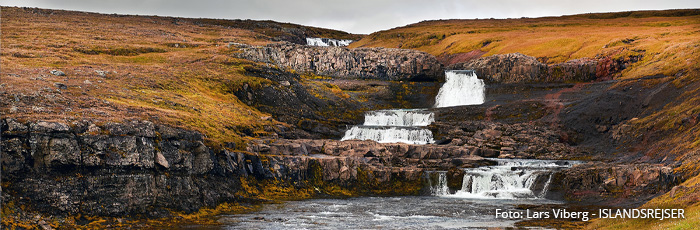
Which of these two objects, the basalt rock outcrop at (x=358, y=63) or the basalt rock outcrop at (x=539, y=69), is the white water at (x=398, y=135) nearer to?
the basalt rock outcrop at (x=539, y=69)

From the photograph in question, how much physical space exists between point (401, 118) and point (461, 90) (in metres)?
25.1

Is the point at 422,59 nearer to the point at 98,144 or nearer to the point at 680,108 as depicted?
the point at 680,108

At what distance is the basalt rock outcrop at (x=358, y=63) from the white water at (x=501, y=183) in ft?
211

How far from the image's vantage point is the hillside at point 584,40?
10100cm

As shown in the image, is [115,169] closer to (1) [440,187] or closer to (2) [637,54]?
(1) [440,187]

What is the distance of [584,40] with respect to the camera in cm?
12962

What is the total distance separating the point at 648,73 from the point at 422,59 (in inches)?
1872

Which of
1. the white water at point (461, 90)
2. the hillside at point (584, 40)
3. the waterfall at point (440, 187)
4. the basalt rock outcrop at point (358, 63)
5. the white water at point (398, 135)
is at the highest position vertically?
the hillside at point (584, 40)

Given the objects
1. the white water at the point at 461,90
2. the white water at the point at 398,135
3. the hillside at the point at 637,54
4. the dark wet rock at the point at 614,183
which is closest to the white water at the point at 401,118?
the white water at the point at 398,135

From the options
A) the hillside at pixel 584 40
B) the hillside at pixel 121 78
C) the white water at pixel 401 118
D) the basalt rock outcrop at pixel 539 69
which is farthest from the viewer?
the basalt rock outcrop at pixel 539 69

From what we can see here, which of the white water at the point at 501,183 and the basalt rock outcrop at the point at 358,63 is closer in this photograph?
the white water at the point at 501,183

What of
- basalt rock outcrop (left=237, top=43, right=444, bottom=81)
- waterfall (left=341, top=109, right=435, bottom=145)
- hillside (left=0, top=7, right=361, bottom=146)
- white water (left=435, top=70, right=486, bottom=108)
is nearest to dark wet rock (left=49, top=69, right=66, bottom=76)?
hillside (left=0, top=7, right=361, bottom=146)

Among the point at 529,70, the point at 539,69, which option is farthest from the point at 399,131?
Answer: the point at 539,69

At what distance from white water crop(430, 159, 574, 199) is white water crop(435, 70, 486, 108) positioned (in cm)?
4867
